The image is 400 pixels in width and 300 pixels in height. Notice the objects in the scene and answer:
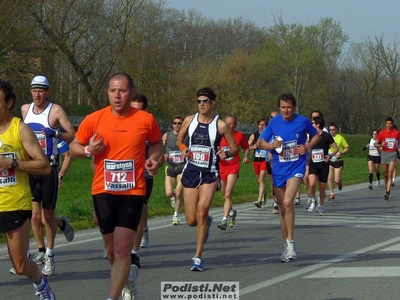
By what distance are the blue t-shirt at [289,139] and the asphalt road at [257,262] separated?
1115 millimetres

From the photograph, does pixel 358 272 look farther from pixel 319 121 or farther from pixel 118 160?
pixel 319 121

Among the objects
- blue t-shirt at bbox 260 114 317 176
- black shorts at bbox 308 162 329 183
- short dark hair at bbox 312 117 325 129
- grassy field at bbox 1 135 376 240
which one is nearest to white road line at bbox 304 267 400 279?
blue t-shirt at bbox 260 114 317 176

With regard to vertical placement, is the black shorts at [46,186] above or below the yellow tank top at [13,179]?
below

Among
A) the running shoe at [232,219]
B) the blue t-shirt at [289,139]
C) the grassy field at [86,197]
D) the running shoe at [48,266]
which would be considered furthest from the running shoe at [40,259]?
the running shoe at [232,219]

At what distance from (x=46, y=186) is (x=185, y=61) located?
65.8 meters

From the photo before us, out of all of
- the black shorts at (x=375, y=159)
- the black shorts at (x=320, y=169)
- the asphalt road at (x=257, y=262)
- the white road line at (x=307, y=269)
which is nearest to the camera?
the asphalt road at (x=257, y=262)

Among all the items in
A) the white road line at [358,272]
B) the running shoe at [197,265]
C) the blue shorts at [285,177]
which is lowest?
the white road line at [358,272]

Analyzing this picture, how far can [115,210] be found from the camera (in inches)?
251

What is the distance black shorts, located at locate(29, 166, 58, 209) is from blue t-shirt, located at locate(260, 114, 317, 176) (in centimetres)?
278

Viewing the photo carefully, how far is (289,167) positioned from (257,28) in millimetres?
79481

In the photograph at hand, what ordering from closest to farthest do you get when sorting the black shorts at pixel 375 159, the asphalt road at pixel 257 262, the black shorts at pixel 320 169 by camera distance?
the asphalt road at pixel 257 262 < the black shorts at pixel 320 169 < the black shorts at pixel 375 159

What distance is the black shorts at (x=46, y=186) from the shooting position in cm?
870

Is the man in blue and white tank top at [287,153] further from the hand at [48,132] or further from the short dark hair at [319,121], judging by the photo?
the short dark hair at [319,121]

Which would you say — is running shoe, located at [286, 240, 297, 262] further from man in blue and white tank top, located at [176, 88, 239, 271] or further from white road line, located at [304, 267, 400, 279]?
man in blue and white tank top, located at [176, 88, 239, 271]
